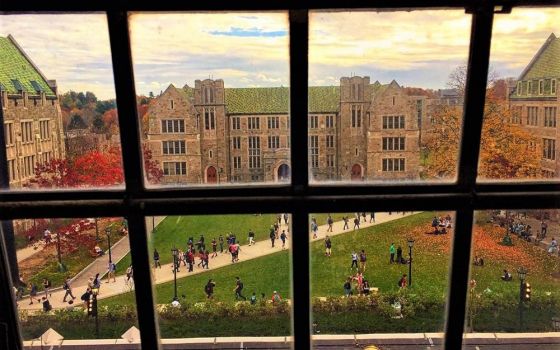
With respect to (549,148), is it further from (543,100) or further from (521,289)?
(521,289)

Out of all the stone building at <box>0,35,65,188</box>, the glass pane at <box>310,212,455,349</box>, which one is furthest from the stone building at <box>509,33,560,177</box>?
the stone building at <box>0,35,65,188</box>

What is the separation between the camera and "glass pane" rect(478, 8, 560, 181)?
2533 millimetres

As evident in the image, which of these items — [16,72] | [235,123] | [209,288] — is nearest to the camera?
[16,72]

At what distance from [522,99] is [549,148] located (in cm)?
29

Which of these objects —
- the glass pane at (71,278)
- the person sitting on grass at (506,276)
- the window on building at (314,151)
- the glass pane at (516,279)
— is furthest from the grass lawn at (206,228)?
the person sitting on grass at (506,276)

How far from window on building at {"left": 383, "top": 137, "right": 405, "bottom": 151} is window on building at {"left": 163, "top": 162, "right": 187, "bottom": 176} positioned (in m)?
1.02

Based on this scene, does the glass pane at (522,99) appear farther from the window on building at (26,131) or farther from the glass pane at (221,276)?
the window on building at (26,131)

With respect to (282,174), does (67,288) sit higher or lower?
lower

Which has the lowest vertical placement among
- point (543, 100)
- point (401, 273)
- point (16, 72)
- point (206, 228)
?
point (401, 273)

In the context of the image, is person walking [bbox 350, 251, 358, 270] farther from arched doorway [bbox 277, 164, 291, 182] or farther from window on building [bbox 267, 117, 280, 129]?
window on building [bbox 267, 117, 280, 129]

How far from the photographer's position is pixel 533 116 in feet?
8.77

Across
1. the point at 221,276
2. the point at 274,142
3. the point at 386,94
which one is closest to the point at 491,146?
the point at 386,94

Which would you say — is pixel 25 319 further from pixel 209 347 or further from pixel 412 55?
pixel 412 55

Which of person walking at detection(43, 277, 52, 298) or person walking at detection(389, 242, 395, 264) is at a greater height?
person walking at detection(389, 242, 395, 264)
